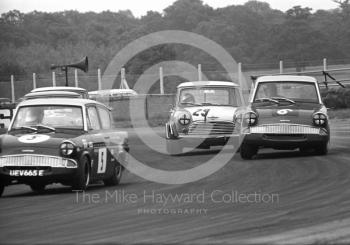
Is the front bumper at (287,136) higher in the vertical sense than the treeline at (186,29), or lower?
lower

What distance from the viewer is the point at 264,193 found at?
10.5 meters

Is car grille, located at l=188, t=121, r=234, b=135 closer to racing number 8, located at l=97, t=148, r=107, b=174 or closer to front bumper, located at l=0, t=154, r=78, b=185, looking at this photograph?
racing number 8, located at l=97, t=148, r=107, b=174

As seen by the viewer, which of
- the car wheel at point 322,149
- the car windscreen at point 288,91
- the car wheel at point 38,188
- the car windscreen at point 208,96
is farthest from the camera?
the car windscreen at point 208,96

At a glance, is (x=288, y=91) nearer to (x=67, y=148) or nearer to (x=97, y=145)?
(x=97, y=145)

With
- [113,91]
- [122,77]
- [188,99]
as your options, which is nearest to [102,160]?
[188,99]

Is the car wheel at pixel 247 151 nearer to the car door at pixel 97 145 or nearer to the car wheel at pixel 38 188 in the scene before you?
the car door at pixel 97 145

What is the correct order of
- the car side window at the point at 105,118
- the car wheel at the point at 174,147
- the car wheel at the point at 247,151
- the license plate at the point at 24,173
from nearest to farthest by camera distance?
the license plate at the point at 24,173, the car side window at the point at 105,118, the car wheel at the point at 247,151, the car wheel at the point at 174,147

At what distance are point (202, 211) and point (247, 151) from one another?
23.6 ft

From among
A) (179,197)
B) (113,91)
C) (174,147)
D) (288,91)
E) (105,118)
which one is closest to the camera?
(179,197)

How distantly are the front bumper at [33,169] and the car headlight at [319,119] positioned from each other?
598cm

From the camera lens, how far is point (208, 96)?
62.0 feet

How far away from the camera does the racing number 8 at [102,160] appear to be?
12.2 meters

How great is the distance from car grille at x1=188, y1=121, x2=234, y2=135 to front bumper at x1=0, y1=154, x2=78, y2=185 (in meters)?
7.23

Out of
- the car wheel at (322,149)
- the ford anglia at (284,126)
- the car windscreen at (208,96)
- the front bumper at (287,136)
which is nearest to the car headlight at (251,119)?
the ford anglia at (284,126)
